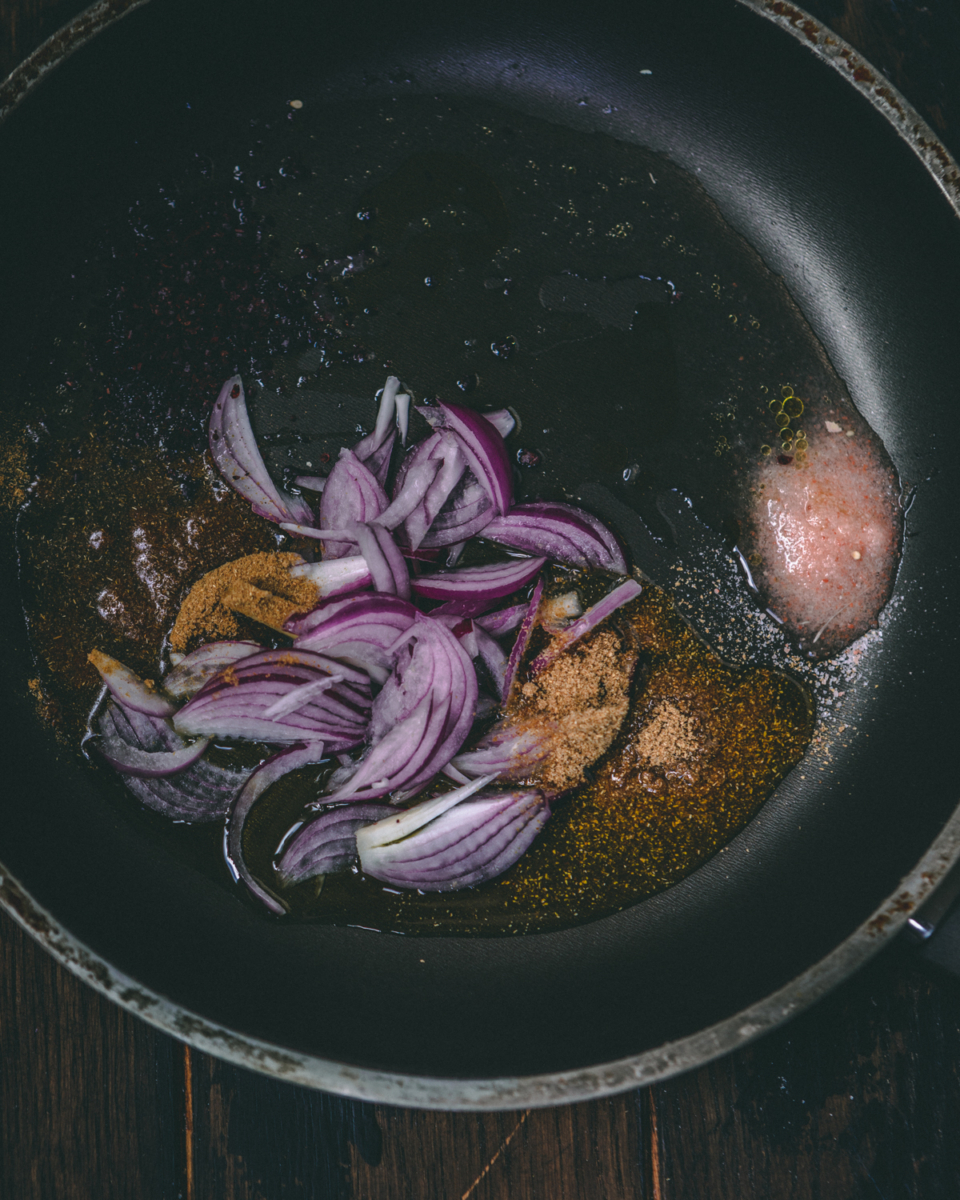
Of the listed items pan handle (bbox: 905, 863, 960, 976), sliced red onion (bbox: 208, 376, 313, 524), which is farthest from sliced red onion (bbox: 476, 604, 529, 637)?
pan handle (bbox: 905, 863, 960, 976)

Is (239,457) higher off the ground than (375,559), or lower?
higher

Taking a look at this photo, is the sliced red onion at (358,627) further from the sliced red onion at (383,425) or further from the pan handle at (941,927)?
the pan handle at (941,927)

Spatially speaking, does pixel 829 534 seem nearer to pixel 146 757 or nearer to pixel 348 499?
pixel 348 499

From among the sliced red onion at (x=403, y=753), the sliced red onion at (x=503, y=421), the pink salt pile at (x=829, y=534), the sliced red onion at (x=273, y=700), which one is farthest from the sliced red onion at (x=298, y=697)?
the pink salt pile at (x=829, y=534)

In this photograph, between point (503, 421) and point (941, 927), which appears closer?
point (941, 927)

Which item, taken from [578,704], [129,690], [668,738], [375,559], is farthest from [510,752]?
[129,690]

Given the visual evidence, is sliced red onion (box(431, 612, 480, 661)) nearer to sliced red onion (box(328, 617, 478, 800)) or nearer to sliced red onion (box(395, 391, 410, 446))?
sliced red onion (box(328, 617, 478, 800))

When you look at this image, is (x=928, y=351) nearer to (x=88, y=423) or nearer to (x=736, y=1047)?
(x=736, y=1047)
